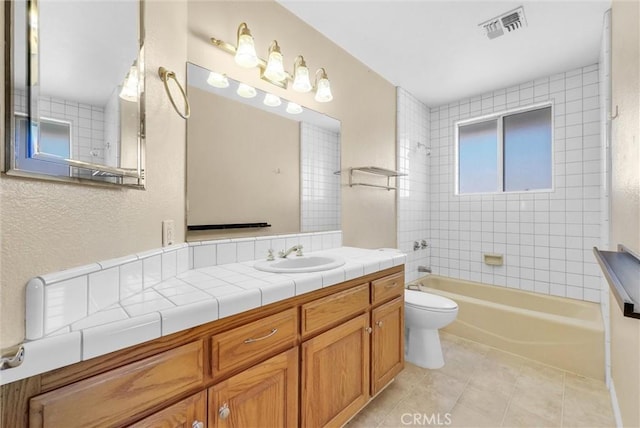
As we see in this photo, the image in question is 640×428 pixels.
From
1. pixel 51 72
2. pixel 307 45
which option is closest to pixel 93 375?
pixel 51 72

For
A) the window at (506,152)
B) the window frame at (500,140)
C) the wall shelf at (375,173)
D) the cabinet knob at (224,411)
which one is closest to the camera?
the cabinet knob at (224,411)

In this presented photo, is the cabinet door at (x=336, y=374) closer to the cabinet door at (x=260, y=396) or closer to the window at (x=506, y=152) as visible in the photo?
the cabinet door at (x=260, y=396)

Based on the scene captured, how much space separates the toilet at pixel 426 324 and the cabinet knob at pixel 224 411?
1502 millimetres

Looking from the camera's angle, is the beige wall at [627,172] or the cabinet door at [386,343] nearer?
the beige wall at [627,172]

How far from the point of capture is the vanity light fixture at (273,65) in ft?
4.64

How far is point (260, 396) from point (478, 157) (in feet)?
10.6

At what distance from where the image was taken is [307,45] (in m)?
1.92

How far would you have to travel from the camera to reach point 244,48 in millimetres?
1412

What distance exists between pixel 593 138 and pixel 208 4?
10.2 feet

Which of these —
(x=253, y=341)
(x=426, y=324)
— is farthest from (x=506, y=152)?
(x=253, y=341)

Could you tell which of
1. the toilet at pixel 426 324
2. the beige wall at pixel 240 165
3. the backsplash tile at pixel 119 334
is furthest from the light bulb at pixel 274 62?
the toilet at pixel 426 324

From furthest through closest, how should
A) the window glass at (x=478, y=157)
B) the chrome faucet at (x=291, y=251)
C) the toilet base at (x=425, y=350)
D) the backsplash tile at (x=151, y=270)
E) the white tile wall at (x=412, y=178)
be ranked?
the window glass at (x=478, y=157) < the white tile wall at (x=412, y=178) < the toilet base at (x=425, y=350) < the chrome faucet at (x=291, y=251) < the backsplash tile at (x=151, y=270)
